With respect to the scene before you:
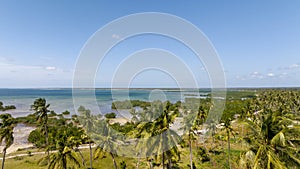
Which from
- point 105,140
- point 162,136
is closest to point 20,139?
point 105,140

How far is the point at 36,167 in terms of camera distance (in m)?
37.9

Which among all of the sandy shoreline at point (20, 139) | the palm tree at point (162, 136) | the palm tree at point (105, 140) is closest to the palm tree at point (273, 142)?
the palm tree at point (162, 136)

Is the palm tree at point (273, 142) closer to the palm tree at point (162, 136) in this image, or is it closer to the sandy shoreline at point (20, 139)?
the palm tree at point (162, 136)

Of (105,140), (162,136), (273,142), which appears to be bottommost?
(105,140)

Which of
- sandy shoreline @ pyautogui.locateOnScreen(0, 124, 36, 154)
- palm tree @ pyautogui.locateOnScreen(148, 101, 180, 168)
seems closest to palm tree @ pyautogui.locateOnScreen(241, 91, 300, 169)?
palm tree @ pyautogui.locateOnScreen(148, 101, 180, 168)

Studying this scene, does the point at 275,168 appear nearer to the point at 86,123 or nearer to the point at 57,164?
the point at 57,164

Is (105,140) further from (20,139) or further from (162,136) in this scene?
(20,139)

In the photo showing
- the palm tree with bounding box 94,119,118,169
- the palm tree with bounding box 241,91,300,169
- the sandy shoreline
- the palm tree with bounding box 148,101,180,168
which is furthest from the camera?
the sandy shoreline

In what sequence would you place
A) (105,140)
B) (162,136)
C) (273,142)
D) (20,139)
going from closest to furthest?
(273,142)
(162,136)
(105,140)
(20,139)

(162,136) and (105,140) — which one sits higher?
(162,136)

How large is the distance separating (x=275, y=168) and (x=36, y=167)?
129 ft

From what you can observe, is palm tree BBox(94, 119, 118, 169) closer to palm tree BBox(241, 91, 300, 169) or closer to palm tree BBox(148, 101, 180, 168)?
palm tree BBox(148, 101, 180, 168)

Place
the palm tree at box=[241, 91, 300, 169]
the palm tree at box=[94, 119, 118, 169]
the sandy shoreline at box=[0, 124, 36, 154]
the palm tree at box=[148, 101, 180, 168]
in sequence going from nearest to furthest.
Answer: the palm tree at box=[241, 91, 300, 169]
the palm tree at box=[148, 101, 180, 168]
the palm tree at box=[94, 119, 118, 169]
the sandy shoreline at box=[0, 124, 36, 154]

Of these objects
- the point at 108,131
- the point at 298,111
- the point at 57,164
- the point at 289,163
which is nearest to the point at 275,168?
the point at 289,163
